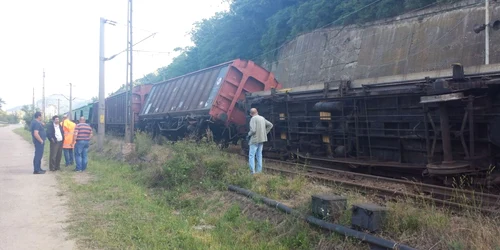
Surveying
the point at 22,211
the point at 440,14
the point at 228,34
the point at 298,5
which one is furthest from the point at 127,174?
the point at 228,34

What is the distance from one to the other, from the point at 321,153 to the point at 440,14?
33.5 feet

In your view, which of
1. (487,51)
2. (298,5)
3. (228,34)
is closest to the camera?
(487,51)

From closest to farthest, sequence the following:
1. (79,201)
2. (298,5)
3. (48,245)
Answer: (48,245), (79,201), (298,5)

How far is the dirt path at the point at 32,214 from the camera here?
5789 mm

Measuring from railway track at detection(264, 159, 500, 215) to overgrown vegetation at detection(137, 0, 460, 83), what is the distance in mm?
11997

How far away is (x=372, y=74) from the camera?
2111 centimetres

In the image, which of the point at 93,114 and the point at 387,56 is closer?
the point at 387,56

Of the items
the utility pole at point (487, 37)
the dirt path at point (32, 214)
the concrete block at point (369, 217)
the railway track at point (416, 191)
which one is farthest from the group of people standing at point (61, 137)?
the utility pole at point (487, 37)

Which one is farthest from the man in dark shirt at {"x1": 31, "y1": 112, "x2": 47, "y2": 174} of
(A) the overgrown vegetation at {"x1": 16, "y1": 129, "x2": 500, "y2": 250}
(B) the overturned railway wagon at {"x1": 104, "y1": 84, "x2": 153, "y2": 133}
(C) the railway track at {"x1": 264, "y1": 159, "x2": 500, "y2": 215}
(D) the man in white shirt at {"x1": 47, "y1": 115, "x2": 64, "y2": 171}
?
(B) the overturned railway wagon at {"x1": 104, "y1": 84, "x2": 153, "y2": 133}

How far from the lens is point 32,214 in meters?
7.39

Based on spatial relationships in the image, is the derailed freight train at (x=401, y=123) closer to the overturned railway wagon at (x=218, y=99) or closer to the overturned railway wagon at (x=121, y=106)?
the overturned railway wagon at (x=218, y=99)

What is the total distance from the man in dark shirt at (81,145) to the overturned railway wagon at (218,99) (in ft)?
12.2

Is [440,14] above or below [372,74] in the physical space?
above

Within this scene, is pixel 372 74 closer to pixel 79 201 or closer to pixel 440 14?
pixel 440 14
